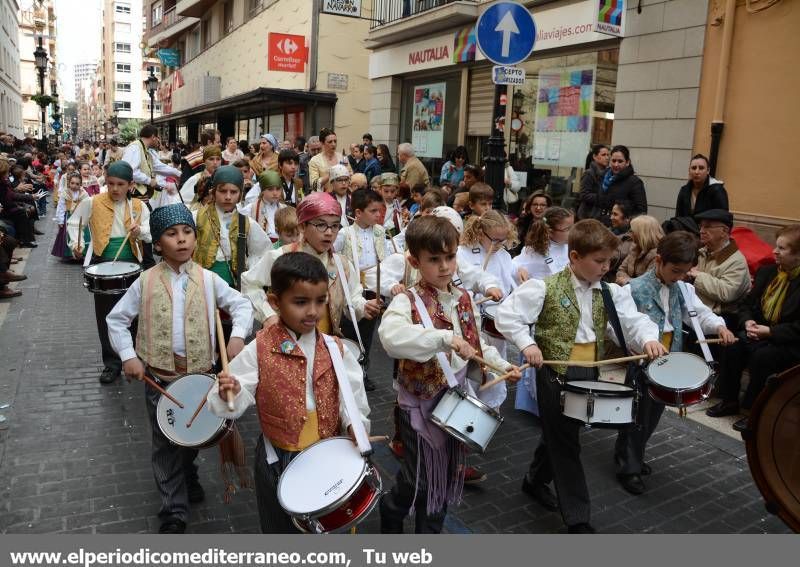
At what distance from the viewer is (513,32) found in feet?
23.3

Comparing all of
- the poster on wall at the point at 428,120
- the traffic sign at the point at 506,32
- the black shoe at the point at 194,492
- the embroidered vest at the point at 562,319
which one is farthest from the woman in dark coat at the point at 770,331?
the poster on wall at the point at 428,120

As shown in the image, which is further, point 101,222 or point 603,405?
point 101,222

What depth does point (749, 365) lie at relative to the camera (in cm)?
550

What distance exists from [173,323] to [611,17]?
782cm

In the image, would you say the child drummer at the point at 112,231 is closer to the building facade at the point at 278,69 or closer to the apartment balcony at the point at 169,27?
the building facade at the point at 278,69

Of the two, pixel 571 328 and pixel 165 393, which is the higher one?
pixel 571 328

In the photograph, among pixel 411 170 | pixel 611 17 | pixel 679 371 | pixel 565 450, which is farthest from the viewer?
pixel 411 170

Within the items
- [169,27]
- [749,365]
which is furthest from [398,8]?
[169,27]

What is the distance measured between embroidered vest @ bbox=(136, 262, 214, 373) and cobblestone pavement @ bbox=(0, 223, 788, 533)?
91 cm

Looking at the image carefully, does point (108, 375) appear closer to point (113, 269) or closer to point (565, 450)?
point (113, 269)

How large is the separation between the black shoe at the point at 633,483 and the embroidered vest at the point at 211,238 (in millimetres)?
3182

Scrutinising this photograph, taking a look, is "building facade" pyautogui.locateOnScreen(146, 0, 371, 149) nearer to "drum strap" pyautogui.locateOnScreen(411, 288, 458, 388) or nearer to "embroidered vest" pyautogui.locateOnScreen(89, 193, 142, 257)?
"embroidered vest" pyautogui.locateOnScreen(89, 193, 142, 257)

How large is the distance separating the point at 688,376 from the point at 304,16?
62.7 ft
